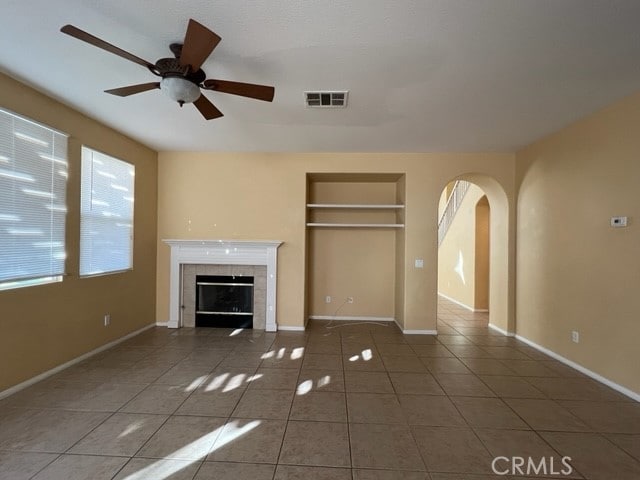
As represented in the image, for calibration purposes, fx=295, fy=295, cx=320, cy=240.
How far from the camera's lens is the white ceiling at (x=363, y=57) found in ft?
6.01

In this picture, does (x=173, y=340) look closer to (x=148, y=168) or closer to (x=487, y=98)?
(x=148, y=168)

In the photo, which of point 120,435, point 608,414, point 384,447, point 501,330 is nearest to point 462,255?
point 501,330

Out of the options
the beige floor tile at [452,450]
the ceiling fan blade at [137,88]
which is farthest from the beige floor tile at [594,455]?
the ceiling fan blade at [137,88]

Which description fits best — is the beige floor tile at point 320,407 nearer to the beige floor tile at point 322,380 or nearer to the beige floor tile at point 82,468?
the beige floor tile at point 322,380

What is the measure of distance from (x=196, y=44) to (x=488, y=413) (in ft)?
11.4

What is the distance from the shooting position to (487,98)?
9.33 feet

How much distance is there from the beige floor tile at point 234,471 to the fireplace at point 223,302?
9.79 feet

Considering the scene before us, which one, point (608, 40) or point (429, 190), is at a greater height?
point (608, 40)

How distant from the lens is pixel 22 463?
1.82 m

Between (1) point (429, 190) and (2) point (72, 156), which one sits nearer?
(2) point (72, 156)

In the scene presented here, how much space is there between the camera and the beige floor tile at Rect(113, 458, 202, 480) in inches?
68.4

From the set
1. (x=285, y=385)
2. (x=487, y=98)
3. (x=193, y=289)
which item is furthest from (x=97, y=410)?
(x=487, y=98)

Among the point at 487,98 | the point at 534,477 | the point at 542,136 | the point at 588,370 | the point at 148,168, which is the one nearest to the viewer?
the point at 534,477

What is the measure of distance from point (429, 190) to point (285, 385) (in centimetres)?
347
